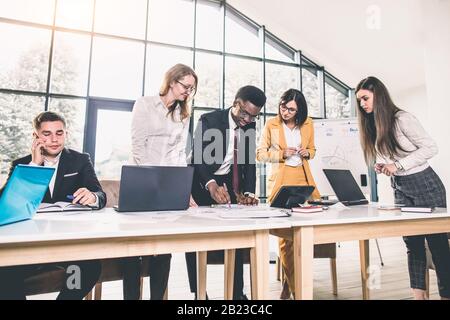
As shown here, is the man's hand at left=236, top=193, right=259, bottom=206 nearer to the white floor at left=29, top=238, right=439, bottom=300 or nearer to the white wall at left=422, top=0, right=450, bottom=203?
the white floor at left=29, top=238, right=439, bottom=300

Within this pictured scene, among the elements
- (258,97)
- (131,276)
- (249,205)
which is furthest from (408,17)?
(131,276)

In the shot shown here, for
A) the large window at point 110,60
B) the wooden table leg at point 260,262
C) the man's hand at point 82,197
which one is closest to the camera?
the wooden table leg at point 260,262

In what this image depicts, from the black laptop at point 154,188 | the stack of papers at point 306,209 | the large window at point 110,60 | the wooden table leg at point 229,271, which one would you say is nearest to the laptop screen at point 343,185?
the stack of papers at point 306,209

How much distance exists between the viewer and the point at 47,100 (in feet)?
15.9

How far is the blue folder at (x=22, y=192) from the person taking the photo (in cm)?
91

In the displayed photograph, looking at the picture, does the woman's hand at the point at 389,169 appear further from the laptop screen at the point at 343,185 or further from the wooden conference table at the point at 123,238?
the wooden conference table at the point at 123,238

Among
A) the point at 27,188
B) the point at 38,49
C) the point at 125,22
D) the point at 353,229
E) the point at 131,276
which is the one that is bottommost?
the point at 131,276

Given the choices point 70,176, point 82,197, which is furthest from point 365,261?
point 70,176

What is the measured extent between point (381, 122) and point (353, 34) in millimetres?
4151

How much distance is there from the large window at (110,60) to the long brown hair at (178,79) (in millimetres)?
3520
